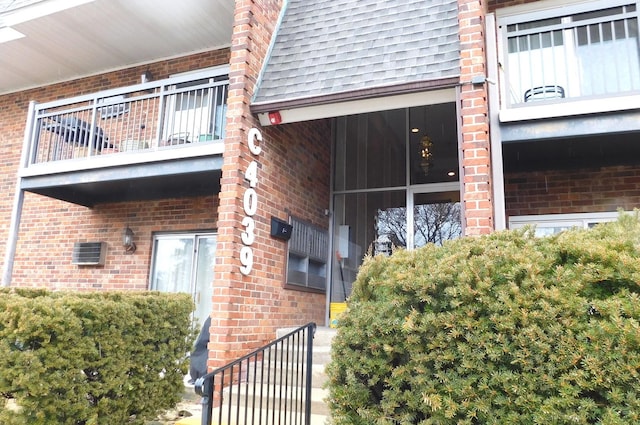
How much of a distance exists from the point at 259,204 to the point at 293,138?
4.55ft

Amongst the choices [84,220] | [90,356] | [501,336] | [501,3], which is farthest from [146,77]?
[501,336]

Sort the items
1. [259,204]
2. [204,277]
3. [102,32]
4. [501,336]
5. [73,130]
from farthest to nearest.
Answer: [102,32] → [204,277] → [73,130] → [259,204] → [501,336]

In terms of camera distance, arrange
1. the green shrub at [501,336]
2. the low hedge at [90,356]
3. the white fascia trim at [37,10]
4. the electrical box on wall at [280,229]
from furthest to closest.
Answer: the white fascia trim at [37,10] → the electrical box on wall at [280,229] → the low hedge at [90,356] → the green shrub at [501,336]

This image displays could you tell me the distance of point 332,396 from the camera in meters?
2.52

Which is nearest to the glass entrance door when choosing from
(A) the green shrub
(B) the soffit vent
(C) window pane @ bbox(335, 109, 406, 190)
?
(B) the soffit vent

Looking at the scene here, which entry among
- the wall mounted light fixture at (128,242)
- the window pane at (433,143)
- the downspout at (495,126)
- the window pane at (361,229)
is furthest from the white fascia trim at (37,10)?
the downspout at (495,126)

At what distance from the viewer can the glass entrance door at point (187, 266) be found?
7.29 meters

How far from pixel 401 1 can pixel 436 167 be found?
2.74 m

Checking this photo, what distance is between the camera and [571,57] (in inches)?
218

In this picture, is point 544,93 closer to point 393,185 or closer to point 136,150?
point 393,185

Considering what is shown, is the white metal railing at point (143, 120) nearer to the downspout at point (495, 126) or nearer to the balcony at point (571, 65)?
the downspout at point (495, 126)

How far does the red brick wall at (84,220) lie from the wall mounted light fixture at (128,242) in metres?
0.09

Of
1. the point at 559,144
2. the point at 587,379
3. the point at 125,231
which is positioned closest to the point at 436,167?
the point at 559,144

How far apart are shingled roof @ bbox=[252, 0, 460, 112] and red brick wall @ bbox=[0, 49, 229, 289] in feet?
7.25
